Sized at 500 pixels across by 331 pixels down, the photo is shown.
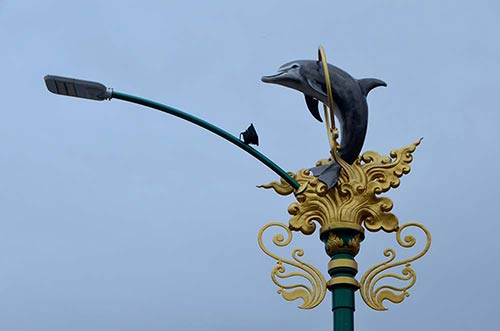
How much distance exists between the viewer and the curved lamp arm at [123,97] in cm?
1177

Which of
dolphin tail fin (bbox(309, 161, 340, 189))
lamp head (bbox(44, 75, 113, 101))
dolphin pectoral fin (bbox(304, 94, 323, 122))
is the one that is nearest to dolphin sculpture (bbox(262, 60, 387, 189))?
dolphin tail fin (bbox(309, 161, 340, 189))

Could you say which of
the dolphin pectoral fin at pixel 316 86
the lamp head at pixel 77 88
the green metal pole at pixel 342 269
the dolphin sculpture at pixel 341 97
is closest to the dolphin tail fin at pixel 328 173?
the dolphin sculpture at pixel 341 97

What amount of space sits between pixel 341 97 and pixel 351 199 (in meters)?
1.04

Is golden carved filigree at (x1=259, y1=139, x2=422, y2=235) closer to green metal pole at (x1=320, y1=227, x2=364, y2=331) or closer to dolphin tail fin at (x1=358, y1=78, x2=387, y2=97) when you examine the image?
green metal pole at (x1=320, y1=227, x2=364, y2=331)

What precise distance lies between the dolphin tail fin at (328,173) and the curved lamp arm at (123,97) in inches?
10.1

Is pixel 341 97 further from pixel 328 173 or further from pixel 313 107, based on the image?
pixel 328 173

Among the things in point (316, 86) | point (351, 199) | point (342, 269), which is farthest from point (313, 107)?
point (342, 269)

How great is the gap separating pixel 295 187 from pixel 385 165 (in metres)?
0.94

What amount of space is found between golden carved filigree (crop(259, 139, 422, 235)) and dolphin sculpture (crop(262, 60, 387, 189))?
0.41 feet

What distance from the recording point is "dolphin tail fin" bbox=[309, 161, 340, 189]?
11852mm

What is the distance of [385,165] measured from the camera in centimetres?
1205

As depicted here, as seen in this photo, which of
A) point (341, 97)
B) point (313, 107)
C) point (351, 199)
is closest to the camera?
point (351, 199)

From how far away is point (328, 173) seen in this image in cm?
1196

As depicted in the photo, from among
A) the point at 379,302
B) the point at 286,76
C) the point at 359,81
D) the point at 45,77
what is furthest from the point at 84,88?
the point at 379,302
